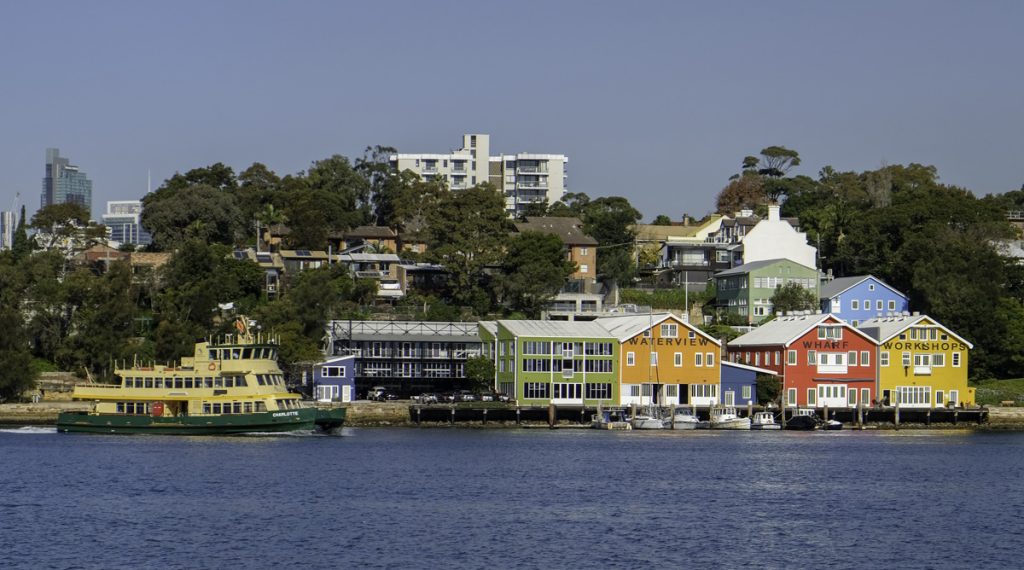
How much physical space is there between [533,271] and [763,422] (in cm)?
2360

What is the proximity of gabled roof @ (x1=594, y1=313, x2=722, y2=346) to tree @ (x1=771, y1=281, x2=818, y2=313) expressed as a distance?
15.1 metres

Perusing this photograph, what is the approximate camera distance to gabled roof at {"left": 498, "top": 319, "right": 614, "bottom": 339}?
92.4 m

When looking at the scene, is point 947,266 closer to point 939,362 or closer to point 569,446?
point 939,362

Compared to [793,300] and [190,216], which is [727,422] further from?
[190,216]

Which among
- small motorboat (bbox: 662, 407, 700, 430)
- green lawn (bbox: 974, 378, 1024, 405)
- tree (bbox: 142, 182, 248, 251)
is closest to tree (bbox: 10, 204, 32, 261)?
tree (bbox: 142, 182, 248, 251)

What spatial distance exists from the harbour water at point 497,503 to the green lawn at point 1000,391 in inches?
715

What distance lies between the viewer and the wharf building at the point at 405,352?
9456 cm

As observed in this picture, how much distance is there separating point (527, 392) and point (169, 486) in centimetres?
3816

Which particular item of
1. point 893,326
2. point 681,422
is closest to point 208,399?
point 681,422

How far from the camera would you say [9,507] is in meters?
50.4

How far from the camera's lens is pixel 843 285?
370 ft

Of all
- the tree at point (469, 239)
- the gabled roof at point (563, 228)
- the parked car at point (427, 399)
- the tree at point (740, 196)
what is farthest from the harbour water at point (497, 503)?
the tree at point (740, 196)

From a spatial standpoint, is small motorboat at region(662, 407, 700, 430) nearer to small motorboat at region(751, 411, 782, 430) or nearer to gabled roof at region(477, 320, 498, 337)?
small motorboat at region(751, 411, 782, 430)

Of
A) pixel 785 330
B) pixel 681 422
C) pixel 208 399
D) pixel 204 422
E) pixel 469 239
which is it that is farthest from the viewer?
pixel 469 239
